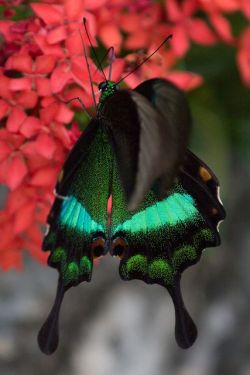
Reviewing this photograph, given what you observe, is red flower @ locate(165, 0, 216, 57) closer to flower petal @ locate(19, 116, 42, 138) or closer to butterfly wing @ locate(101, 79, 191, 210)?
flower petal @ locate(19, 116, 42, 138)

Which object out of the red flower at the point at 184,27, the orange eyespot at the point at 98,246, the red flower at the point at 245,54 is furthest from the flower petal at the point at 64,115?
the red flower at the point at 245,54

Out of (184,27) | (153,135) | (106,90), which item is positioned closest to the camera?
(153,135)

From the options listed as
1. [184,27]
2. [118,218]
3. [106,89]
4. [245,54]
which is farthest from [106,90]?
[245,54]

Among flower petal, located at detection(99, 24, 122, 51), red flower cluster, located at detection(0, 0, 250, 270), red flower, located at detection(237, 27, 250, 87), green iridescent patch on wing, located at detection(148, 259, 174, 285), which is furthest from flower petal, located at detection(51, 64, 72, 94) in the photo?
red flower, located at detection(237, 27, 250, 87)

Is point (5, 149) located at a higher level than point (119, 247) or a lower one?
higher

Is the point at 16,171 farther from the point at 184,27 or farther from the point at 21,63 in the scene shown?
the point at 184,27

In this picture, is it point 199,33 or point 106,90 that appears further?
point 199,33

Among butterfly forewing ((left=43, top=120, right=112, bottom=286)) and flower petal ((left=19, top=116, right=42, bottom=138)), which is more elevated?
flower petal ((left=19, top=116, right=42, bottom=138))
